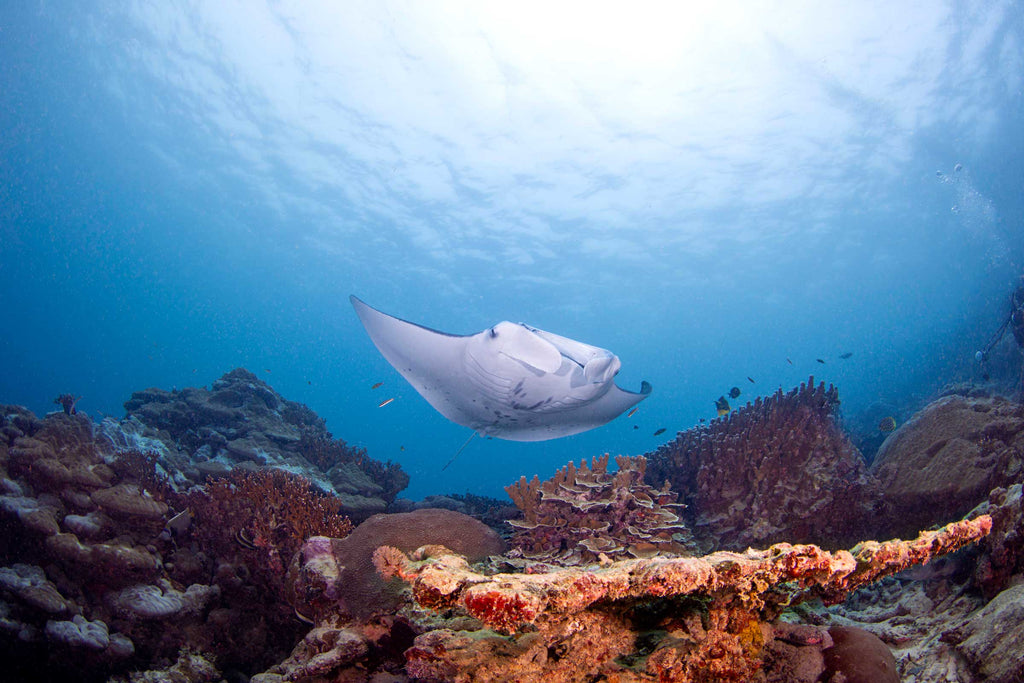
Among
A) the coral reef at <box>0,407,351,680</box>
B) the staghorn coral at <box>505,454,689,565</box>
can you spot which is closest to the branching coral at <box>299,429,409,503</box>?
the coral reef at <box>0,407,351,680</box>

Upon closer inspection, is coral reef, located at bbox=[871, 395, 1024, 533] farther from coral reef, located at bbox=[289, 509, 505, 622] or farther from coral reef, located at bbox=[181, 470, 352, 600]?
coral reef, located at bbox=[181, 470, 352, 600]

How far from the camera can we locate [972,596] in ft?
10.1

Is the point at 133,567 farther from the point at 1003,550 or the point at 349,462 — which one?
the point at 1003,550

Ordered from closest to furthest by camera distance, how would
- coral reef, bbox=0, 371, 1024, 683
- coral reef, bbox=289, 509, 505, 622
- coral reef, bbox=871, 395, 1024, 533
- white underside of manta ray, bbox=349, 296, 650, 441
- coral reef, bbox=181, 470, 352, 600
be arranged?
1. coral reef, bbox=0, 371, 1024, 683
2. coral reef, bbox=289, 509, 505, 622
3. coral reef, bbox=871, 395, 1024, 533
4. coral reef, bbox=181, 470, 352, 600
5. white underside of manta ray, bbox=349, 296, 650, 441

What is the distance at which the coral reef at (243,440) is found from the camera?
25.8 feet

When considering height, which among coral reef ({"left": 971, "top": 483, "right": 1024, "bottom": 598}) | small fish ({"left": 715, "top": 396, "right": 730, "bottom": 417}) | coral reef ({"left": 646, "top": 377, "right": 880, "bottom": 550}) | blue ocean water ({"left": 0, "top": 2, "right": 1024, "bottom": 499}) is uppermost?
blue ocean water ({"left": 0, "top": 2, "right": 1024, "bottom": 499})

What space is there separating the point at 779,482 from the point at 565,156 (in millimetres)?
A: 22594

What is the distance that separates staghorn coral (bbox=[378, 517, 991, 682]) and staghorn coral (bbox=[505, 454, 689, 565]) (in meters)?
1.98

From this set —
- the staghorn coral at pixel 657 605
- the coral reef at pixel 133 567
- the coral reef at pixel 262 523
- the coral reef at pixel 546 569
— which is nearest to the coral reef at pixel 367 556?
the coral reef at pixel 546 569

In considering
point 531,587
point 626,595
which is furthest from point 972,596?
point 531,587

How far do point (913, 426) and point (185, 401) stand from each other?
14.7 meters

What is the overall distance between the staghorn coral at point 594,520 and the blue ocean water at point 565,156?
31.3ft

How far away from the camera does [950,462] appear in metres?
5.14

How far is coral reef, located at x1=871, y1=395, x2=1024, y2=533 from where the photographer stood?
184 inches
